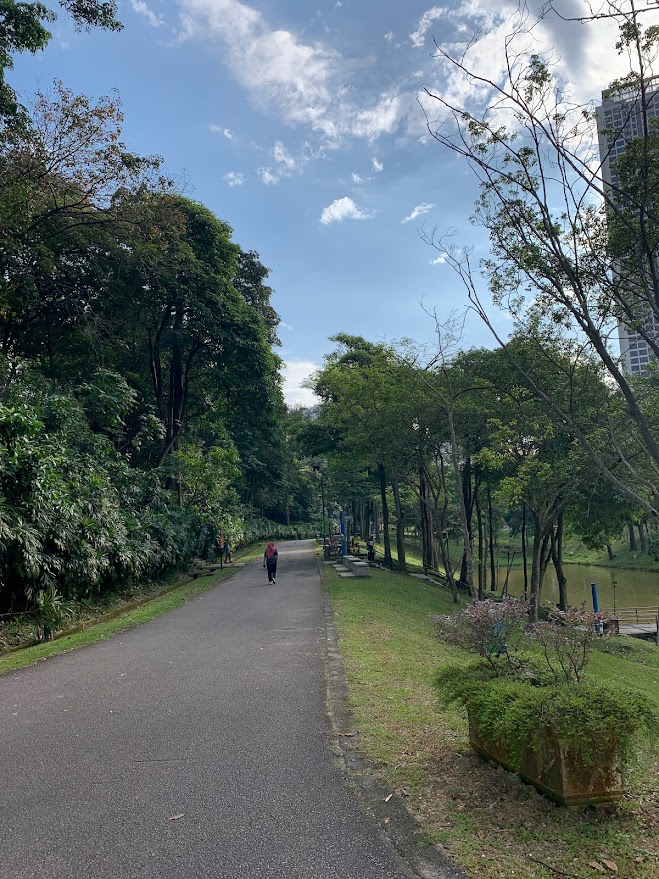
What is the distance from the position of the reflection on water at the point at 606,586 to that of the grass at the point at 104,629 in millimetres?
20300

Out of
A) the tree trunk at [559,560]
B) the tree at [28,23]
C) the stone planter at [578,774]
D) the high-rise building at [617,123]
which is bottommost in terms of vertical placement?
the tree trunk at [559,560]

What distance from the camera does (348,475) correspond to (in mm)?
32531

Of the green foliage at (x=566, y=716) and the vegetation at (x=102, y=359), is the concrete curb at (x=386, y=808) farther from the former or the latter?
the vegetation at (x=102, y=359)

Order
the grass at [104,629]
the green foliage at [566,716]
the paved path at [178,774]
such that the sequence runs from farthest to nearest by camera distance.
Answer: the grass at [104,629]
the green foliage at [566,716]
the paved path at [178,774]

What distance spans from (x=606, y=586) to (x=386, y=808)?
38524mm

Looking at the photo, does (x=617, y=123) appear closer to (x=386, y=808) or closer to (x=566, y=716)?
(x=566, y=716)

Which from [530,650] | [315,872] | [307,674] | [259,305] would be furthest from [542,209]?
[259,305]

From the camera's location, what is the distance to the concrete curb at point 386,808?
9.20 ft

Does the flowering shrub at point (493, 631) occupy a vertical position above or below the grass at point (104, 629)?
above

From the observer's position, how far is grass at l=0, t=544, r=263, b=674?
316 inches

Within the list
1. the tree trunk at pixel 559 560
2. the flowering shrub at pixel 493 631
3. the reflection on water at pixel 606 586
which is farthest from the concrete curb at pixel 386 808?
the reflection on water at pixel 606 586

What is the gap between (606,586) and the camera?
36.8 meters

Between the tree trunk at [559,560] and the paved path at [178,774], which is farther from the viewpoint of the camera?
the tree trunk at [559,560]

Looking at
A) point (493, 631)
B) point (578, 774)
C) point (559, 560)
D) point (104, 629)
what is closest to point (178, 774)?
point (493, 631)
